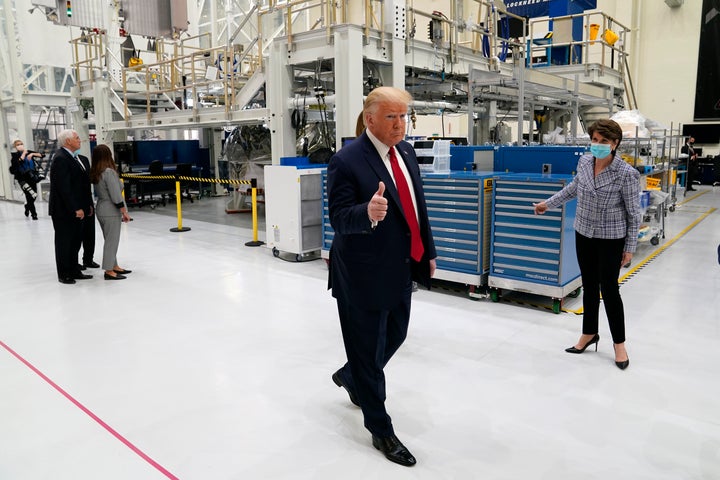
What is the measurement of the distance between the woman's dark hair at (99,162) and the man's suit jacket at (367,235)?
16.0 feet

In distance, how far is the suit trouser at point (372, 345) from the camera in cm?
286

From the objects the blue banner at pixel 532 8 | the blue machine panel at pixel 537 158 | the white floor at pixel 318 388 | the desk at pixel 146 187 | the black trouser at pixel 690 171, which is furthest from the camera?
the black trouser at pixel 690 171

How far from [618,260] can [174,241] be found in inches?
301

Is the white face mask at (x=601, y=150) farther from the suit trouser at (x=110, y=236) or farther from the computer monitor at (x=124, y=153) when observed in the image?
the computer monitor at (x=124, y=153)

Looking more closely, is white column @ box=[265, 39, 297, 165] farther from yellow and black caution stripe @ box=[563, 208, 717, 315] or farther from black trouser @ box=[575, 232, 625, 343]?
black trouser @ box=[575, 232, 625, 343]

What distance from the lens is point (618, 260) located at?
157 inches

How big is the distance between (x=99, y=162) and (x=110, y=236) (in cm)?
93

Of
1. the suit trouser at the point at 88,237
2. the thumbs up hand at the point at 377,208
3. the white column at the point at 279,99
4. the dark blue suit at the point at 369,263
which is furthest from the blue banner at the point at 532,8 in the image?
the thumbs up hand at the point at 377,208

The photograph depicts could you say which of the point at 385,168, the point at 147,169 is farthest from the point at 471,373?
the point at 147,169

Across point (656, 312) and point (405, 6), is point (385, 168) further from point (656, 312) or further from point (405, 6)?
point (405, 6)

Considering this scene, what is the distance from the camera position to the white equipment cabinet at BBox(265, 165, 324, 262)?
7633mm

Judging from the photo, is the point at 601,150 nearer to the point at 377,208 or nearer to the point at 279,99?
the point at 377,208

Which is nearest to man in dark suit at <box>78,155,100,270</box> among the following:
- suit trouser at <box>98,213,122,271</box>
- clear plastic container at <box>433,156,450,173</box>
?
suit trouser at <box>98,213,122,271</box>

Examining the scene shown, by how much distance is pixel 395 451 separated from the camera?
2926 mm
